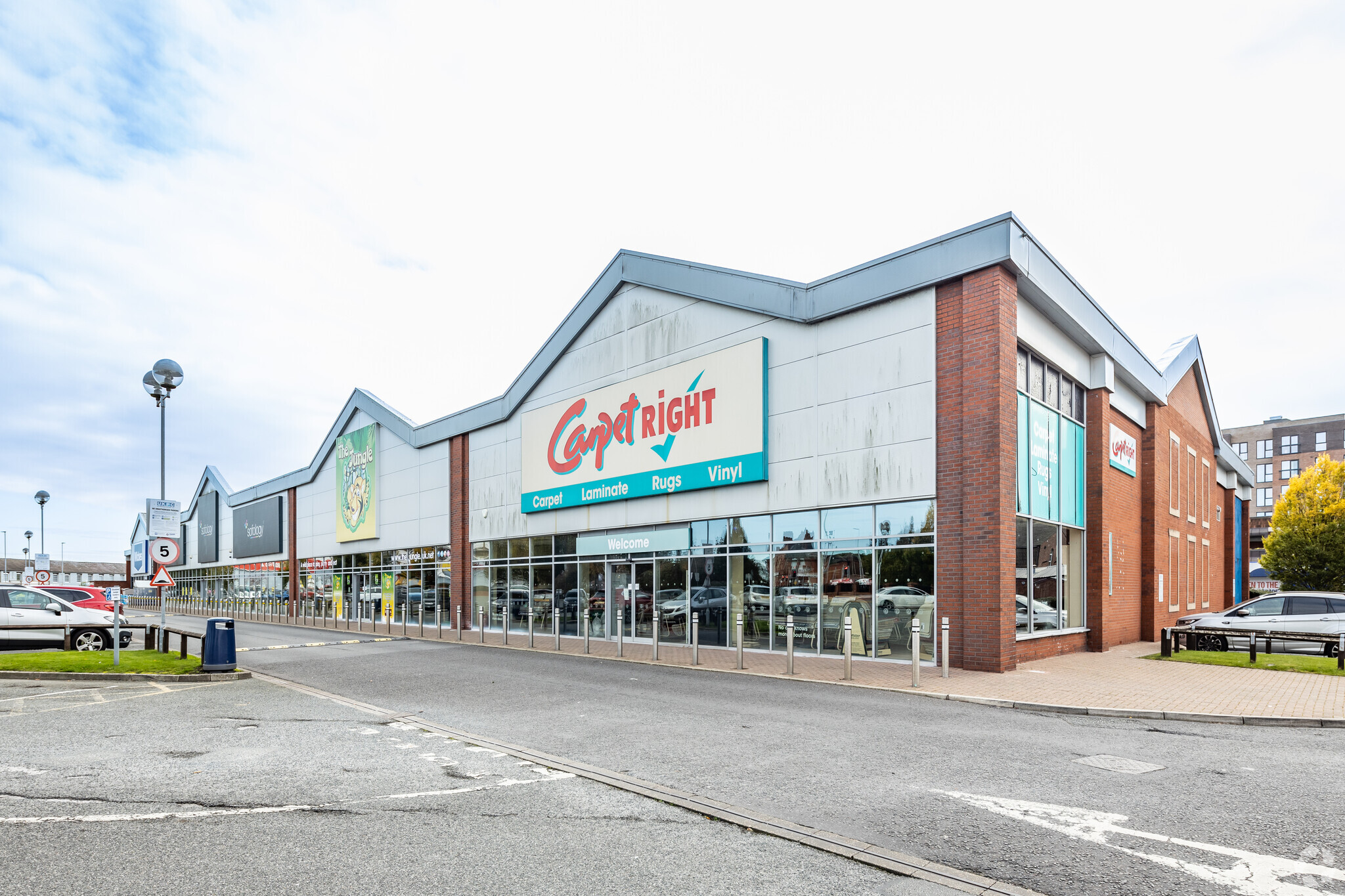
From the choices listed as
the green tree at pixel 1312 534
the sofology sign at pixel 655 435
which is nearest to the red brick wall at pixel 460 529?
the sofology sign at pixel 655 435

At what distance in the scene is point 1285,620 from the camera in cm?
2014

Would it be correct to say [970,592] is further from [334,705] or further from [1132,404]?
[1132,404]

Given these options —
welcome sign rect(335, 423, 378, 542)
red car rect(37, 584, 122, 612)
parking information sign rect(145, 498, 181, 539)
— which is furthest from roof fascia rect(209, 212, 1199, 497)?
red car rect(37, 584, 122, 612)

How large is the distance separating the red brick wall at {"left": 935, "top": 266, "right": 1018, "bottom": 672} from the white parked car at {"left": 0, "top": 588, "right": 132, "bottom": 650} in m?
20.3

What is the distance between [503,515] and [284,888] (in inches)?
959

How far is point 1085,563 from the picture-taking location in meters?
20.4

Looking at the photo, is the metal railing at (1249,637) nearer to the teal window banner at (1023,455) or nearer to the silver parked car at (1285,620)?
the silver parked car at (1285,620)

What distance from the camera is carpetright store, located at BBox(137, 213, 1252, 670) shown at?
51.5 ft

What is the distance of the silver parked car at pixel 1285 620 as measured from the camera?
774 inches

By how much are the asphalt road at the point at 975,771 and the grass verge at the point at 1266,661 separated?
7.36 meters

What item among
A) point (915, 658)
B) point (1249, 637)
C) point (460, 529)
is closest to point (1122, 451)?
point (1249, 637)

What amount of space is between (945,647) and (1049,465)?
686 centimetres

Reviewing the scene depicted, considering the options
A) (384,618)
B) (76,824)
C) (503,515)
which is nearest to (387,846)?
(76,824)

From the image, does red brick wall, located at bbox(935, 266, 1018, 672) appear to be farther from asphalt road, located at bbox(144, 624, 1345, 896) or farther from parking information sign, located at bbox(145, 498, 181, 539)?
parking information sign, located at bbox(145, 498, 181, 539)
